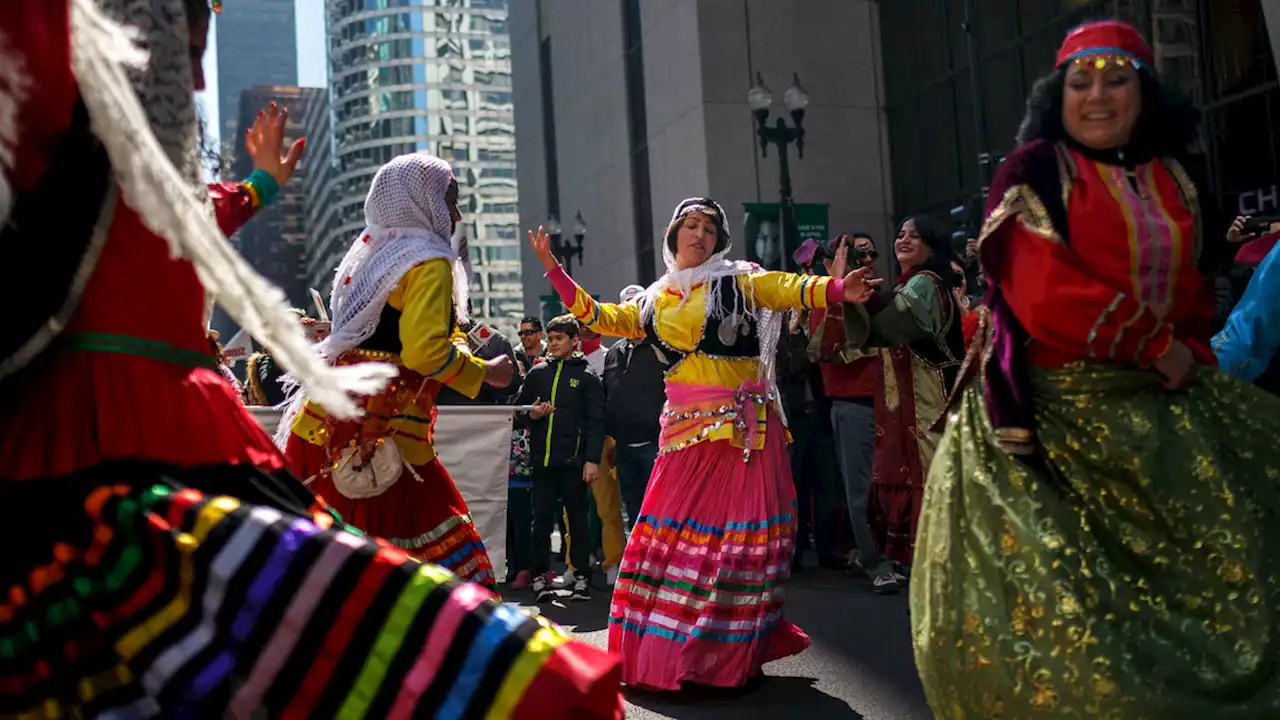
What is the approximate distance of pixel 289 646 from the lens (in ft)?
5.48

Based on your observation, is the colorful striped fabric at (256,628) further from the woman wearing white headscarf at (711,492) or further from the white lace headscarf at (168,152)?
the woman wearing white headscarf at (711,492)

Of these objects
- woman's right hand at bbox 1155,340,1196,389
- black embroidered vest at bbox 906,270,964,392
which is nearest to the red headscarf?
woman's right hand at bbox 1155,340,1196,389

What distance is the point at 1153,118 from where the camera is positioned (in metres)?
3.46

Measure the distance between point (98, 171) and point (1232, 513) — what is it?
260 cm

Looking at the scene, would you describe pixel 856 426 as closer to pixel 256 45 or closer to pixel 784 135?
pixel 784 135

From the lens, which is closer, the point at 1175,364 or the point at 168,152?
the point at 168,152

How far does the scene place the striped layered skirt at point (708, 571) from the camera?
5.06 m

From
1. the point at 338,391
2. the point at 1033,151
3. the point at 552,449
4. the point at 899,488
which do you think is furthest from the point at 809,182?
the point at 338,391

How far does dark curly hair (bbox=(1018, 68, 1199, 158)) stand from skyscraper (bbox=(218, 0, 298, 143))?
7097 inches

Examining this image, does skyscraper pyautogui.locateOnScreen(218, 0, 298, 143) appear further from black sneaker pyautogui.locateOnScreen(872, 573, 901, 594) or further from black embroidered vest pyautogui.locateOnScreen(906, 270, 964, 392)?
black embroidered vest pyautogui.locateOnScreen(906, 270, 964, 392)

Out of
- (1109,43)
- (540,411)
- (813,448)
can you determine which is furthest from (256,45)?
(1109,43)

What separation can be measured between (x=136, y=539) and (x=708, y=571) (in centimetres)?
365

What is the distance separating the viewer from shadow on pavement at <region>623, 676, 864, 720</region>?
4.72 meters

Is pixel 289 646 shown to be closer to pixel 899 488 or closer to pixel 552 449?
pixel 899 488
